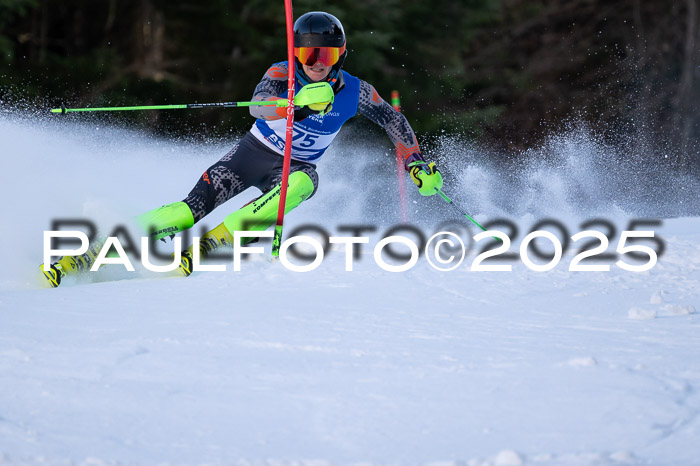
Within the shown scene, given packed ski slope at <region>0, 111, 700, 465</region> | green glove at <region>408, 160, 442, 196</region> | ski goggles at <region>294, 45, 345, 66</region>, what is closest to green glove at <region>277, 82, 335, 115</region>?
ski goggles at <region>294, 45, 345, 66</region>

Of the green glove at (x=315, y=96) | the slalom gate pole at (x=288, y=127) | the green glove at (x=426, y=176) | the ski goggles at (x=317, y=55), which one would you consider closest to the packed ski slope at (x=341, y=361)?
the slalom gate pole at (x=288, y=127)

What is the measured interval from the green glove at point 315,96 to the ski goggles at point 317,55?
306 mm

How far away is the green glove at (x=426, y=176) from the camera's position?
4781mm

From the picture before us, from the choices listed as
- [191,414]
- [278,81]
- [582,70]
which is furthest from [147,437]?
[582,70]

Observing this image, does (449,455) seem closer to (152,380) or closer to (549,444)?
(549,444)

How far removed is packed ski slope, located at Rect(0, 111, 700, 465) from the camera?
2.16 metres

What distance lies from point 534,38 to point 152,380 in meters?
15.8

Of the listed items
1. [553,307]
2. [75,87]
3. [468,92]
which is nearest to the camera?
[553,307]

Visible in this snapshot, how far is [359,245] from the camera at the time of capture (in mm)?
4906

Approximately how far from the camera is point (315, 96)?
13.0ft

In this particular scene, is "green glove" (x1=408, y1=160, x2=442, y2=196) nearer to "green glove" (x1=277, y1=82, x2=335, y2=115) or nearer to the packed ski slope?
the packed ski slope

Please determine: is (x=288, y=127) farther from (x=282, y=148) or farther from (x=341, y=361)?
(x=341, y=361)

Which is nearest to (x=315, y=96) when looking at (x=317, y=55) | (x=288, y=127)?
(x=288, y=127)

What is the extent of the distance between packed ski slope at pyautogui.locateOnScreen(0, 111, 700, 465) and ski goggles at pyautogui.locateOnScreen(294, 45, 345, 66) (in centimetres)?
99
